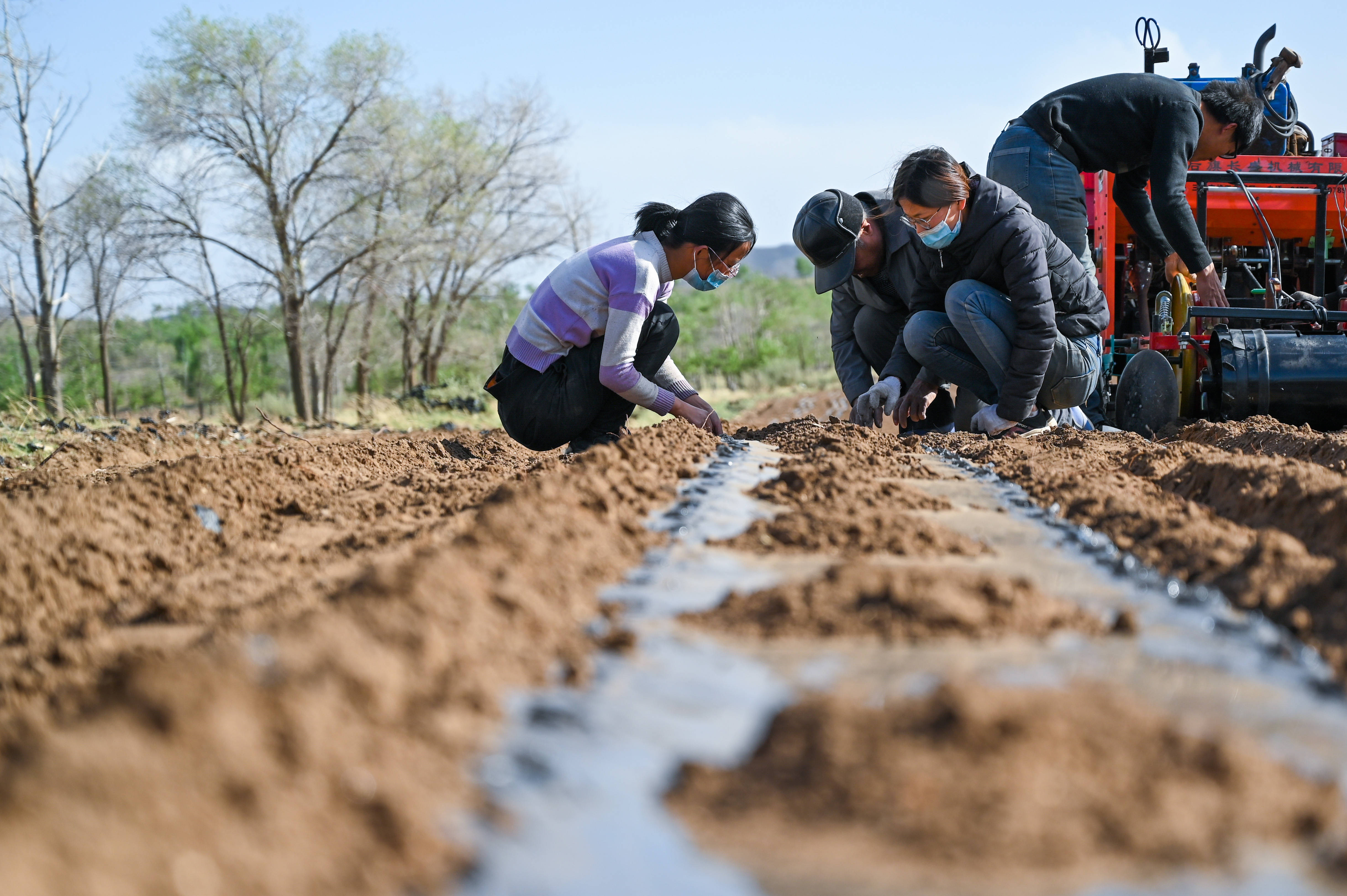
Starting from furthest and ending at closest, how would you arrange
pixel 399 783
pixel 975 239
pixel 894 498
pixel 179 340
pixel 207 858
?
pixel 179 340 < pixel 975 239 < pixel 894 498 < pixel 399 783 < pixel 207 858

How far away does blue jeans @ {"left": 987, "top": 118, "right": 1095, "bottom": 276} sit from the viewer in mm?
5203

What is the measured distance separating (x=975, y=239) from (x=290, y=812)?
4078 millimetres

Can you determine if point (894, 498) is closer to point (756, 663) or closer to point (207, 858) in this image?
point (756, 663)

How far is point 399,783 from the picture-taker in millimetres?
Answer: 1074

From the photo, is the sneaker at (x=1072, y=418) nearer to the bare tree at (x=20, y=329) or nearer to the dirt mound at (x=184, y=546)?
the dirt mound at (x=184, y=546)

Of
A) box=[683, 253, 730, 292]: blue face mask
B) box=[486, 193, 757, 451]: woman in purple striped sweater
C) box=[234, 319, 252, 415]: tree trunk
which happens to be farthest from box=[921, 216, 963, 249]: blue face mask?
box=[234, 319, 252, 415]: tree trunk

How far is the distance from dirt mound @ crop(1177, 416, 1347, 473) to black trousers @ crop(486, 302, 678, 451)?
241 cm

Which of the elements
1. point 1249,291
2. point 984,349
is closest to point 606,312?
point 984,349

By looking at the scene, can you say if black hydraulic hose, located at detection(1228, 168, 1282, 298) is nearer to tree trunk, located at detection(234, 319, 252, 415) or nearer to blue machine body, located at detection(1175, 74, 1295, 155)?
blue machine body, located at detection(1175, 74, 1295, 155)

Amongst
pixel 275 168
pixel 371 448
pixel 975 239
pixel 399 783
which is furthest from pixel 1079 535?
pixel 275 168

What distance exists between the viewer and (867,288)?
5500 millimetres

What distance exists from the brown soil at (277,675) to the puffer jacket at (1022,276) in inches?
86.5

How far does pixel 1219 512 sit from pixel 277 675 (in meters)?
2.70

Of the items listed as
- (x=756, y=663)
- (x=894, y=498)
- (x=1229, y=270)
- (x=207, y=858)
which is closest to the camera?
(x=207, y=858)
